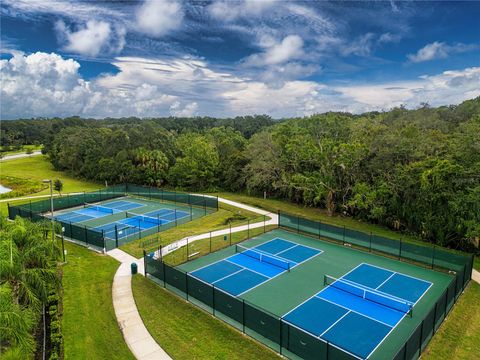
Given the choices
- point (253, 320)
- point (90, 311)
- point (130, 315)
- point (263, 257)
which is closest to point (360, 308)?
point (253, 320)

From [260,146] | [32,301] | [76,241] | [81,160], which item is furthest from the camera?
[81,160]

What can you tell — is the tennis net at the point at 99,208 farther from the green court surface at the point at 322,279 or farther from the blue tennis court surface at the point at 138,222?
the green court surface at the point at 322,279

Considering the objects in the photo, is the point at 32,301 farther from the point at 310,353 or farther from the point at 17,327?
the point at 310,353

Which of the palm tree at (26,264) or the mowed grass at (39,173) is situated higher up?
the palm tree at (26,264)

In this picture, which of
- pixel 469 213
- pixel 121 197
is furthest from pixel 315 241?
pixel 121 197

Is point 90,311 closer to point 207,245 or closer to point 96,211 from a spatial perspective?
point 207,245

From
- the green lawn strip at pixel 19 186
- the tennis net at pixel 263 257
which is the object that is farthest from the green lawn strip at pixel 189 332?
the green lawn strip at pixel 19 186
